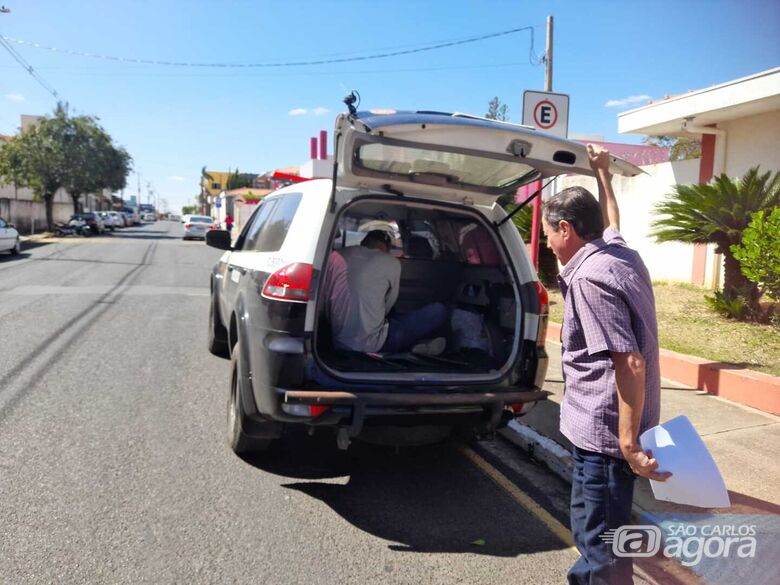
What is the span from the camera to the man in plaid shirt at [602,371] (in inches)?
87.4

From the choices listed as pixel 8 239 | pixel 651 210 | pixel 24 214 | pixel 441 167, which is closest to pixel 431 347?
pixel 441 167

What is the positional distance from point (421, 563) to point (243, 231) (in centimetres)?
387

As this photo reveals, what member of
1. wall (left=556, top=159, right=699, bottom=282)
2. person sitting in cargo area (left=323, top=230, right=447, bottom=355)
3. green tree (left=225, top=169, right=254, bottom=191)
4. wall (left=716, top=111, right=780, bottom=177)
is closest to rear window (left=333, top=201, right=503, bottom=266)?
person sitting in cargo area (left=323, top=230, right=447, bottom=355)

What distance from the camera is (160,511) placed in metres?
3.61

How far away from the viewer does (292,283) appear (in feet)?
11.6

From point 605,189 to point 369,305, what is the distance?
6.67 feet

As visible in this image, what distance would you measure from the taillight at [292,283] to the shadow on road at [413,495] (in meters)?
1.07

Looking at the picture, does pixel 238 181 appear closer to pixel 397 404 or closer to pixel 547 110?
pixel 547 110

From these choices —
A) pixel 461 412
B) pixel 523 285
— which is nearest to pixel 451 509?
pixel 461 412

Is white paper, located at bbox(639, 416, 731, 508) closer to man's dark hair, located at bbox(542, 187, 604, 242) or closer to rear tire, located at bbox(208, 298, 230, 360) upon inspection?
man's dark hair, located at bbox(542, 187, 604, 242)

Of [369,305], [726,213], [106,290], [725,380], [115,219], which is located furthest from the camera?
[115,219]

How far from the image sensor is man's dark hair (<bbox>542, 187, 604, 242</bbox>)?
2.44 m

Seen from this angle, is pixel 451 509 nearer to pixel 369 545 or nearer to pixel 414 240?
pixel 369 545

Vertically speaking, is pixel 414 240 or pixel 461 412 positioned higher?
pixel 414 240
